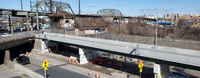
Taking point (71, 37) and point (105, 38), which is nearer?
point (105, 38)

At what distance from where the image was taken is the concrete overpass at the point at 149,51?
15.6 meters

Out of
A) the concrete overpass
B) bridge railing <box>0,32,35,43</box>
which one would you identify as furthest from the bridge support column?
bridge railing <box>0,32,35,43</box>

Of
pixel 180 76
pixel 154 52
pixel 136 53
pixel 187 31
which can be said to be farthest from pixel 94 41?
pixel 187 31

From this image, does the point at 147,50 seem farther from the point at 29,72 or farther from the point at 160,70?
the point at 29,72

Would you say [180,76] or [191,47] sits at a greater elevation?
[191,47]

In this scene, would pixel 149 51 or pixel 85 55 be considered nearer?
pixel 149 51

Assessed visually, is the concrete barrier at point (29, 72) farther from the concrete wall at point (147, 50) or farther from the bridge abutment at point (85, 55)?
the bridge abutment at point (85, 55)

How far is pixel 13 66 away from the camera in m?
26.4

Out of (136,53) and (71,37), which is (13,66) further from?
(136,53)

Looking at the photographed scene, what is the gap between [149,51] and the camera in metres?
18.7

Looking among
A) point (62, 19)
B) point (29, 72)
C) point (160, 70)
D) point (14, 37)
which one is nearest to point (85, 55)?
point (29, 72)

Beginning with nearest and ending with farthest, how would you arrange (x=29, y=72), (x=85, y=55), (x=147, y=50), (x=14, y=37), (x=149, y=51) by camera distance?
1. (x=149, y=51)
2. (x=147, y=50)
3. (x=29, y=72)
4. (x=85, y=55)
5. (x=14, y=37)

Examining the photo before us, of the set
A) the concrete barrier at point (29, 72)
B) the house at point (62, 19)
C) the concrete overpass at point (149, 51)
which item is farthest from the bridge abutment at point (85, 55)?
the house at point (62, 19)

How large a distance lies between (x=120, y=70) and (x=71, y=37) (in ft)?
38.5
